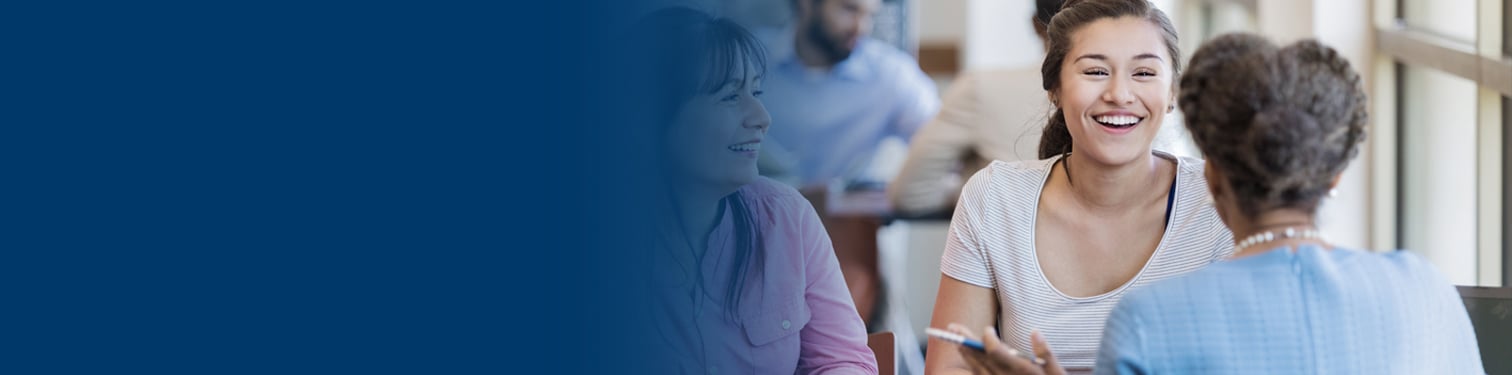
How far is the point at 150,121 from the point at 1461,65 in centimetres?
224

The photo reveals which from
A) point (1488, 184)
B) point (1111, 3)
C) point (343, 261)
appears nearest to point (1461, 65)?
point (1488, 184)

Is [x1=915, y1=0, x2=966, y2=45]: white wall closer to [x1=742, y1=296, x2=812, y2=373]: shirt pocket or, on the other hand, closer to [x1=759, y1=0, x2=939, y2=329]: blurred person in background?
[x1=759, y1=0, x2=939, y2=329]: blurred person in background

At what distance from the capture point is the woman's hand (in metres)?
1.30

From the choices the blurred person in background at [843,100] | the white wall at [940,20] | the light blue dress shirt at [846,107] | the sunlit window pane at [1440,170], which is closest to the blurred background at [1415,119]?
the sunlit window pane at [1440,170]

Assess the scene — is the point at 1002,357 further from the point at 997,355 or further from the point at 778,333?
the point at 778,333

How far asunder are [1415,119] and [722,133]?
243cm

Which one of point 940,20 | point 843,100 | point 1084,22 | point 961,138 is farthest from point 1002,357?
point 940,20

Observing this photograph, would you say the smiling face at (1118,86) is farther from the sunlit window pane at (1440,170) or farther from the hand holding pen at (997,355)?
the sunlit window pane at (1440,170)

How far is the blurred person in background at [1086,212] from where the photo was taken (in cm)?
160

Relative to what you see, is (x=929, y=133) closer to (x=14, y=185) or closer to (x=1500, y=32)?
(x=1500, y=32)

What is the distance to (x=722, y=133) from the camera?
149 cm

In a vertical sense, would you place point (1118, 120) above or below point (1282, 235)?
above

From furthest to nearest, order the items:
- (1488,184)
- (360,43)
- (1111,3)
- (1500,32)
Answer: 1. (1488,184)
2. (1500,32)
3. (1111,3)
4. (360,43)

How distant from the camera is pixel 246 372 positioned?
127 cm
